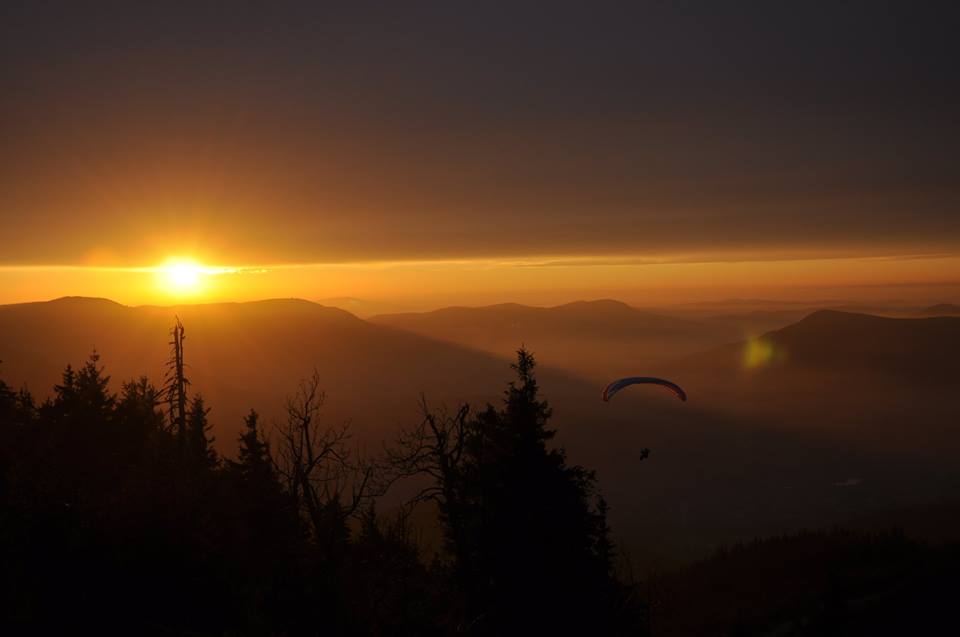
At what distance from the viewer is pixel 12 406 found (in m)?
35.1

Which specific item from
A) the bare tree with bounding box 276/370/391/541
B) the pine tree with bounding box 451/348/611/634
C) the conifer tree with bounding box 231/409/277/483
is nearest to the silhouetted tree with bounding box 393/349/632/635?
the pine tree with bounding box 451/348/611/634

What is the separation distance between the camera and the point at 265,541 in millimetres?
23750

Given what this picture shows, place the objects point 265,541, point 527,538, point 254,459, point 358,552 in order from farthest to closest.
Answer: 1. point 254,459
2. point 358,552
3. point 265,541
4. point 527,538

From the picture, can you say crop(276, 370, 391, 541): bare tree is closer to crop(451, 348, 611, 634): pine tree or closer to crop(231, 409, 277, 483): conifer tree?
crop(231, 409, 277, 483): conifer tree

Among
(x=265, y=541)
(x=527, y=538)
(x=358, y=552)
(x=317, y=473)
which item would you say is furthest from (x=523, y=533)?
(x=317, y=473)

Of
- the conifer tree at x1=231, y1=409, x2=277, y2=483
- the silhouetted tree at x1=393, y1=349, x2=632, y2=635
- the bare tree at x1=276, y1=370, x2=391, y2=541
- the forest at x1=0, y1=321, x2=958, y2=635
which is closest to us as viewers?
the forest at x1=0, y1=321, x2=958, y2=635

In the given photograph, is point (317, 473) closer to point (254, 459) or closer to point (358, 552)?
point (254, 459)

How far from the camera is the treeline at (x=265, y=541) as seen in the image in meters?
12.9

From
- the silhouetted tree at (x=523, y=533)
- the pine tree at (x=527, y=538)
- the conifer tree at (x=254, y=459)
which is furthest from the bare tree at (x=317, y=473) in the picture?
the pine tree at (x=527, y=538)

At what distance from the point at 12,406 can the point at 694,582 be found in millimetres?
40171

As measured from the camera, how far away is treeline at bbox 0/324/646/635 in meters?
12.9

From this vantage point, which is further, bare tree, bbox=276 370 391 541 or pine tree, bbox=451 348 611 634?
bare tree, bbox=276 370 391 541

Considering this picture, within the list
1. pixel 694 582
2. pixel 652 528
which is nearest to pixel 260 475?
pixel 694 582

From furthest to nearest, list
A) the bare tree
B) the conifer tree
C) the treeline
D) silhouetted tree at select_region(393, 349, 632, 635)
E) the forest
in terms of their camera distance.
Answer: the conifer tree, the bare tree, silhouetted tree at select_region(393, 349, 632, 635), the forest, the treeline
